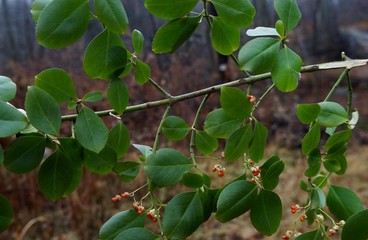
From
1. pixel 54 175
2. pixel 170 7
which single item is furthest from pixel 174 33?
pixel 54 175

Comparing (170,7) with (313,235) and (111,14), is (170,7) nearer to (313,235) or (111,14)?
(111,14)

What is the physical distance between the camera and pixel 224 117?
319 millimetres

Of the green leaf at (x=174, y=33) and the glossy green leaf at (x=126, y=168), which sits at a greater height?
the green leaf at (x=174, y=33)

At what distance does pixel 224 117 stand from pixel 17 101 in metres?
2.78

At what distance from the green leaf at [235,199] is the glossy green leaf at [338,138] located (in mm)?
72

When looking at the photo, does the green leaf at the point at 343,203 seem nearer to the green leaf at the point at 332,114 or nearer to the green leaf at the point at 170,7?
the green leaf at the point at 332,114

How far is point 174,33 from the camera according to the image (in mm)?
310

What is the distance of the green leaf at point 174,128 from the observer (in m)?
0.35

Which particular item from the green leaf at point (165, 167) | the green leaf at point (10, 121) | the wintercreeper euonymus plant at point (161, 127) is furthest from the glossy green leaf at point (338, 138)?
the green leaf at point (10, 121)

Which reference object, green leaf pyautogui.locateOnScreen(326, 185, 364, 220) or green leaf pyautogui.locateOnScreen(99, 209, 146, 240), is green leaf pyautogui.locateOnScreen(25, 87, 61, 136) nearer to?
green leaf pyautogui.locateOnScreen(99, 209, 146, 240)

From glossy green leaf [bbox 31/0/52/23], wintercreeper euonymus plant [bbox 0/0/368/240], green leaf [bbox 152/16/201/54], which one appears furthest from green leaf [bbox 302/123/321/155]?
glossy green leaf [bbox 31/0/52/23]

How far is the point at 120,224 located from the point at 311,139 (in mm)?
140

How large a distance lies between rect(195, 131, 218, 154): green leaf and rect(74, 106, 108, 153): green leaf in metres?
0.08

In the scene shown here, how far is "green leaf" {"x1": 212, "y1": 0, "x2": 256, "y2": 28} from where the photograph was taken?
1.00 ft
